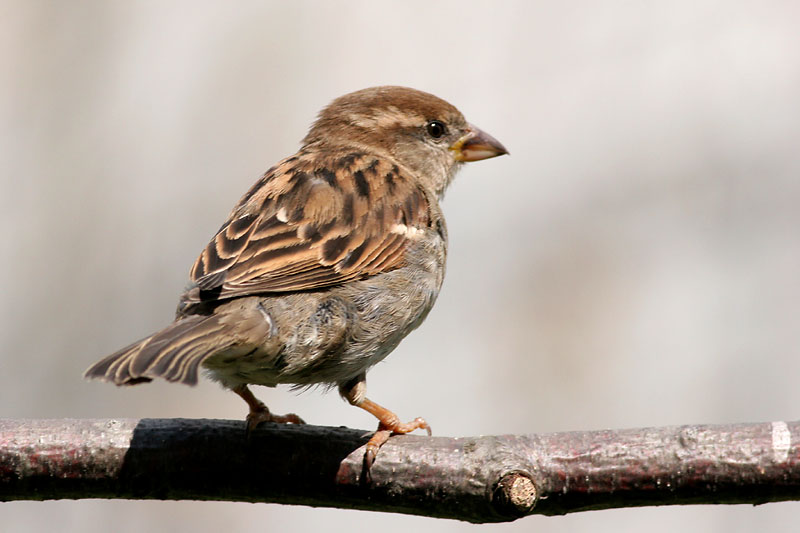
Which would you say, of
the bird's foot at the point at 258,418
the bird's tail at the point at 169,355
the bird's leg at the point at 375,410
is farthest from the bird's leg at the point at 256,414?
the bird's tail at the point at 169,355

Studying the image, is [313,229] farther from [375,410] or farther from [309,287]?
[375,410]

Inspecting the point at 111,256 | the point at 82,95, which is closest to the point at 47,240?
the point at 111,256

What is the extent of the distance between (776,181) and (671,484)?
388 centimetres

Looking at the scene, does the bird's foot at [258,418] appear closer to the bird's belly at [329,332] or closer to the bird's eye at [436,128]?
the bird's belly at [329,332]

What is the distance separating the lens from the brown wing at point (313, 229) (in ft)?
12.9

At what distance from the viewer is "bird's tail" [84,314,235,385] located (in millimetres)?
3094

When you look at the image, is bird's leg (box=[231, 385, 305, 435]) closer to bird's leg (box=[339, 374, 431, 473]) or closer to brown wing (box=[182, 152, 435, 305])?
bird's leg (box=[339, 374, 431, 473])

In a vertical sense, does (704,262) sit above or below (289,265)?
below

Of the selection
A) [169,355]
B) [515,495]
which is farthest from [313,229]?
[515,495]

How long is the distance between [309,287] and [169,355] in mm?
853

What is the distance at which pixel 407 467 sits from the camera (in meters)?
3.48

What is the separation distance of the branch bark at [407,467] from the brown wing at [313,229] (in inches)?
21.4

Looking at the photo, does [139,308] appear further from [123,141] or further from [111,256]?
[123,141]

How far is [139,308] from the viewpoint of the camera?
6625 millimetres
